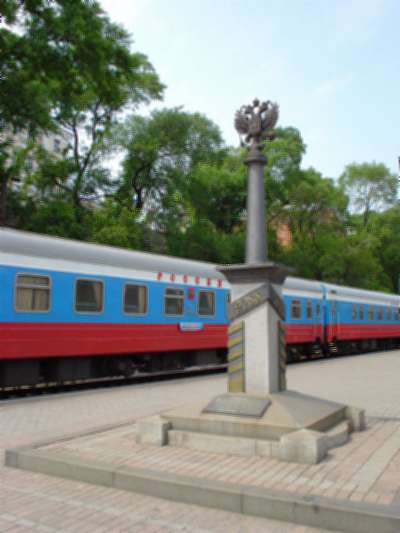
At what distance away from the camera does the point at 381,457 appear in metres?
5.91

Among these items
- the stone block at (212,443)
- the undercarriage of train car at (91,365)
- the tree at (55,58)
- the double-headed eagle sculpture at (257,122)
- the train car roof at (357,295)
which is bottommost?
the stone block at (212,443)

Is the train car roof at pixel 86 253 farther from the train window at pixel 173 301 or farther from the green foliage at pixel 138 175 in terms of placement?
the green foliage at pixel 138 175

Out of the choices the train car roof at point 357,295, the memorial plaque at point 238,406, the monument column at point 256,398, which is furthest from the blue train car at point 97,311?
the train car roof at point 357,295

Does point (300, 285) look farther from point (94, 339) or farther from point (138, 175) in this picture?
point (138, 175)

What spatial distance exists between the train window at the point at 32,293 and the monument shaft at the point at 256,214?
6107mm

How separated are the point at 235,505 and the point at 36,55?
599 inches

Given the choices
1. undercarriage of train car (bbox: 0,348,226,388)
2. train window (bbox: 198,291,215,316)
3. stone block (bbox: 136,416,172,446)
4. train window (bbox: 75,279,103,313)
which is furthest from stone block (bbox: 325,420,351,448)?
train window (bbox: 198,291,215,316)

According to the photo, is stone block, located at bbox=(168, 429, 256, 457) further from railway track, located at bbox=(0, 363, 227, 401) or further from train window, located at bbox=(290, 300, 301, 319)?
train window, located at bbox=(290, 300, 301, 319)

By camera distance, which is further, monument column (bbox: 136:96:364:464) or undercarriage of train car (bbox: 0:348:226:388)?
undercarriage of train car (bbox: 0:348:226:388)

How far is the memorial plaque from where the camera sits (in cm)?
651

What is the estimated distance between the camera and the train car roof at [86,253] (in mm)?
11691

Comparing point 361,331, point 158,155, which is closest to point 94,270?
point 361,331

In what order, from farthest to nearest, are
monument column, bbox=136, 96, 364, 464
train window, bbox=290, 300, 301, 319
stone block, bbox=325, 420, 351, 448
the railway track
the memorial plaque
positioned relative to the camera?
1. train window, bbox=290, 300, 301, 319
2. the railway track
3. the memorial plaque
4. stone block, bbox=325, 420, 351, 448
5. monument column, bbox=136, 96, 364, 464

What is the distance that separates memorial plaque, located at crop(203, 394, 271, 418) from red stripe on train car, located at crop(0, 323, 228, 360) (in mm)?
6018
